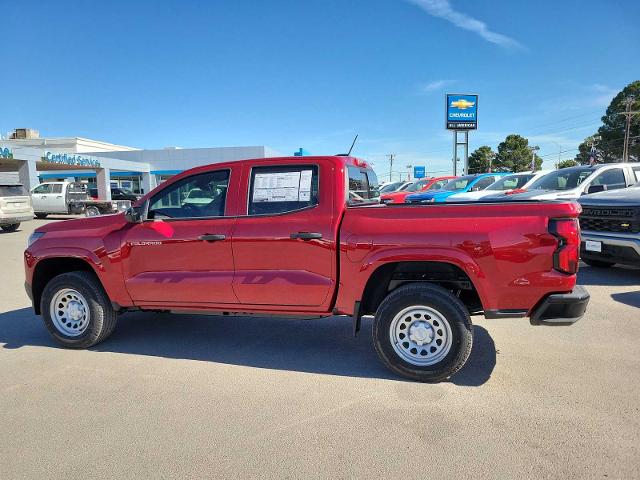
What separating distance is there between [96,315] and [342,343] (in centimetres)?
251

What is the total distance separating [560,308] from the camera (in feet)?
11.3

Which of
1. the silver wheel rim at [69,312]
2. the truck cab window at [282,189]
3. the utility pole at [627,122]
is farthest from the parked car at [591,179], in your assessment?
the utility pole at [627,122]

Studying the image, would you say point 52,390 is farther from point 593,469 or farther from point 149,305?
point 593,469

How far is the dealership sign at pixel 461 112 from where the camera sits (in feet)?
108

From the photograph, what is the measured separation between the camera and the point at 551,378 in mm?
3719

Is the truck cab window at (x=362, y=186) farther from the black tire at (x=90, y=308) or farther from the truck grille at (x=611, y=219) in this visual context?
the truck grille at (x=611, y=219)

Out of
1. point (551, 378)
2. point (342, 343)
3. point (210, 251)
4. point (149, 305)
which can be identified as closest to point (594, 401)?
point (551, 378)

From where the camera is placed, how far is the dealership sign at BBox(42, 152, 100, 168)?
27644 mm

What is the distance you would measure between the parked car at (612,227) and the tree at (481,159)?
240ft

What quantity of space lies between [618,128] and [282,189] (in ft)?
207

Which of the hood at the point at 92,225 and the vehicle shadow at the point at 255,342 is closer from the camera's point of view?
the vehicle shadow at the point at 255,342

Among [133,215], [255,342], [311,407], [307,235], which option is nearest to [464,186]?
[255,342]

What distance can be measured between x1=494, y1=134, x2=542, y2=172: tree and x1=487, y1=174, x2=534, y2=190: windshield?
62381 mm

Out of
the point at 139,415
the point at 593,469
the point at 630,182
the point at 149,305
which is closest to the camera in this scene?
the point at 593,469
